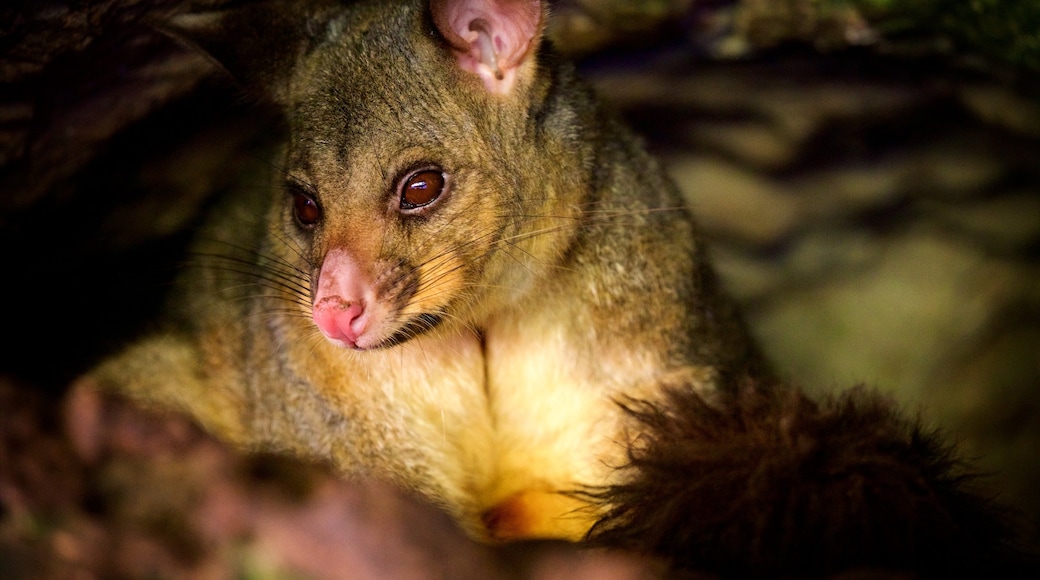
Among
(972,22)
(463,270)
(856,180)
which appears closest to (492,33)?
(463,270)

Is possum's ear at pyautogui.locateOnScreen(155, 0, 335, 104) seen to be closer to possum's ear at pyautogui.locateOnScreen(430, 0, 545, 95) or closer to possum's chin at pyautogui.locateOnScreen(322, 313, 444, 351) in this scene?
possum's ear at pyautogui.locateOnScreen(430, 0, 545, 95)

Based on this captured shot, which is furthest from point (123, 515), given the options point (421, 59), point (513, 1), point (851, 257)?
point (851, 257)

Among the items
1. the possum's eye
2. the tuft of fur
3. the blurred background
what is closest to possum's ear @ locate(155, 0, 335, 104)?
the possum's eye

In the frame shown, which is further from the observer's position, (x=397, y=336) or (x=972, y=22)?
(x=972, y=22)

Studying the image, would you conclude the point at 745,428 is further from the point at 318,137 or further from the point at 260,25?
the point at 260,25

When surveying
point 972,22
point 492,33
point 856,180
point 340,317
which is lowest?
point 340,317

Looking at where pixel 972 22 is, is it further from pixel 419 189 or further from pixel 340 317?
pixel 340 317
